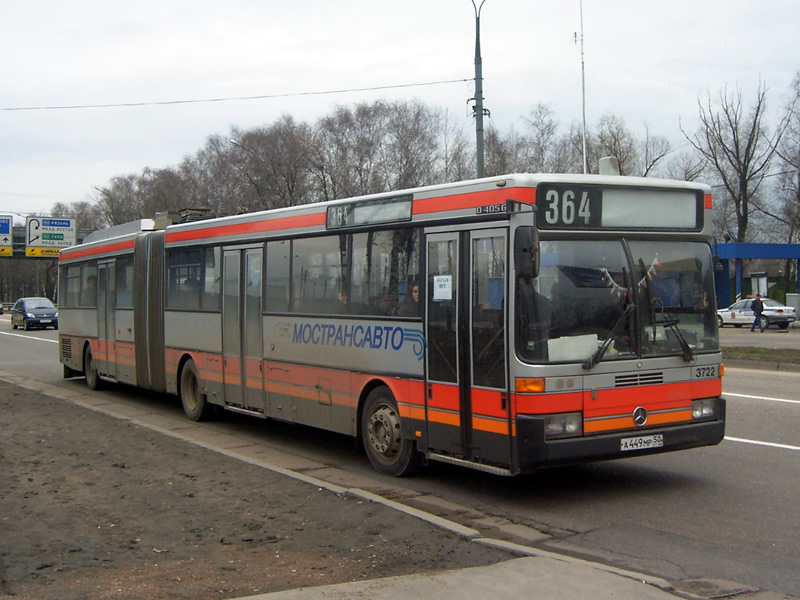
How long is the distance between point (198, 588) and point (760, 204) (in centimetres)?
6493

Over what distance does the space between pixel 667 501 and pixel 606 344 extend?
5.16ft

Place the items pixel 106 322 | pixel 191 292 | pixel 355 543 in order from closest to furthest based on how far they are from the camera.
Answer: pixel 355 543
pixel 191 292
pixel 106 322

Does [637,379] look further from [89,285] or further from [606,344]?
[89,285]

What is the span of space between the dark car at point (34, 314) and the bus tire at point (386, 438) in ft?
141

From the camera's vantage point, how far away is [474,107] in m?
22.7

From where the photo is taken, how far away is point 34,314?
48719mm

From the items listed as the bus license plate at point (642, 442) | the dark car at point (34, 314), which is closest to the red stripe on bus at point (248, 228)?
the bus license plate at point (642, 442)

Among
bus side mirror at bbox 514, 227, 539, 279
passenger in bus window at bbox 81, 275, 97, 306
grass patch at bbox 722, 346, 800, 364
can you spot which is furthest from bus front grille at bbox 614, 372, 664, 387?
grass patch at bbox 722, 346, 800, 364

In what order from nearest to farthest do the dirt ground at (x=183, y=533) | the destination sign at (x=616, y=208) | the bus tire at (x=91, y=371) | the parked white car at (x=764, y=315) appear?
the dirt ground at (x=183, y=533) → the destination sign at (x=616, y=208) → the bus tire at (x=91, y=371) → the parked white car at (x=764, y=315)

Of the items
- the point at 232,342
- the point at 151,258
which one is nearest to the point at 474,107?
the point at 151,258

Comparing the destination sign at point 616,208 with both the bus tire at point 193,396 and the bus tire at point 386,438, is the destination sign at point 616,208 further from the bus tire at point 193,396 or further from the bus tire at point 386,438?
the bus tire at point 193,396

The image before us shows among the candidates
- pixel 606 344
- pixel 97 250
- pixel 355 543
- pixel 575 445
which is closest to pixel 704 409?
pixel 606 344

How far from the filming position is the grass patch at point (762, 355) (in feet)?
69.3

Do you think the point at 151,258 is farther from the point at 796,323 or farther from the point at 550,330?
the point at 796,323
